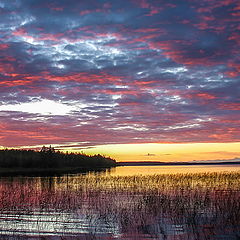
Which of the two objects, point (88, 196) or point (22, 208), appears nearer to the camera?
point (22, 208)

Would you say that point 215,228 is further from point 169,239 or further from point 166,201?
point 166,201

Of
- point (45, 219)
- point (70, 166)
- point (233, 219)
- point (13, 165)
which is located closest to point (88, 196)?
point (45, 219)

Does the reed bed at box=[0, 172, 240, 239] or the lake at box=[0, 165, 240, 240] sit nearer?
the lake at box=[0, 165, 240, 240]

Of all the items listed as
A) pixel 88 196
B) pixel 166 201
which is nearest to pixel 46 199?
pixel 88 196

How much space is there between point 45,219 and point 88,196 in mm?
12058

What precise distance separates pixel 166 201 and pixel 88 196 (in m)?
9.34

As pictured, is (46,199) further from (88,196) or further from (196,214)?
(196,214)

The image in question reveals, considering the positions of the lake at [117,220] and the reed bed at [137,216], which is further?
the reed bed at [137,216]

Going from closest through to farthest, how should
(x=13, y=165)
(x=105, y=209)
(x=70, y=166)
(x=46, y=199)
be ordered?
(x=105, y=209) < (x=46, y=199) < (x=13, y=165) < (x=70, y=166)

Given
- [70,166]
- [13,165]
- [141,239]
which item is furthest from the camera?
[70,166]

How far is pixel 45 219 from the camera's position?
21.5 m

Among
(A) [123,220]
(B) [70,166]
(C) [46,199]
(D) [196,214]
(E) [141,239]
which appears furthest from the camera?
(B) [70,166]

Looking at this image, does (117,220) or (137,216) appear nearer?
(117,220)

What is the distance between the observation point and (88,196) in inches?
1314
